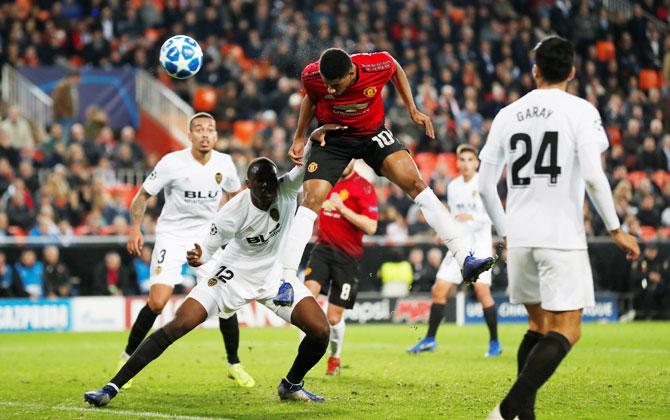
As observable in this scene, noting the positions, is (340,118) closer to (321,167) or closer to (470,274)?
(321,167)

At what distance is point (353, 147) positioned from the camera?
9578mm

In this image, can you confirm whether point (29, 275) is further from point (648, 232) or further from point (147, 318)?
point (648, 232)

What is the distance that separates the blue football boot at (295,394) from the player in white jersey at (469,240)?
17.5ft

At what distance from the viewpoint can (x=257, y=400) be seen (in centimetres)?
977

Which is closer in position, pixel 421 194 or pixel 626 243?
pixel 626 243

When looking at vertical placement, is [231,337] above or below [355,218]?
below

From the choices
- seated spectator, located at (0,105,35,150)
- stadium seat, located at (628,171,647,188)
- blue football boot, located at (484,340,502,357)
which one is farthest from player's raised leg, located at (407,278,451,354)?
seated spectator, located at (0,105,35,150)

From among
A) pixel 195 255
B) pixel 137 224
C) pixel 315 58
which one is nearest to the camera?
pixel 195 255

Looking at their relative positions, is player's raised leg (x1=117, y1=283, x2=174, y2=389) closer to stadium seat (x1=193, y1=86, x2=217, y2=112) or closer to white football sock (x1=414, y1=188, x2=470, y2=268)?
white football sock (x1=414, y1=188, x2=470, y2=268)

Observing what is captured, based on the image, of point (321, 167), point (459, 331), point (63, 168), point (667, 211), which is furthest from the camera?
point (667, 211)

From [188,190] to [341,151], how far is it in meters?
2.61

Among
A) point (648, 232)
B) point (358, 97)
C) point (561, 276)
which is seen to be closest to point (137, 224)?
point (358, 97)

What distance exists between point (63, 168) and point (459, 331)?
27.6 ft

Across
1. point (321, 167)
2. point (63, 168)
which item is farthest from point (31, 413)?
point (63, 168)
